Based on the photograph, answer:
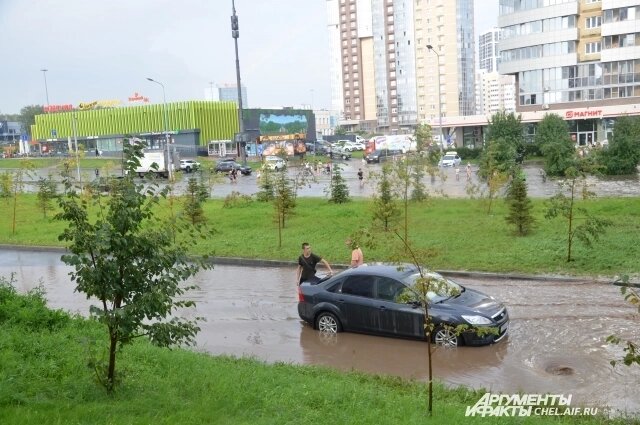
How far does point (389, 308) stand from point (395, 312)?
0.13 metres

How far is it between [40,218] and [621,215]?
2692cm

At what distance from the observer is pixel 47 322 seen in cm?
1037

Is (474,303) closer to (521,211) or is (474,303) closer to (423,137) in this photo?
(423,137)

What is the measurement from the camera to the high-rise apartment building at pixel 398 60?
120 m

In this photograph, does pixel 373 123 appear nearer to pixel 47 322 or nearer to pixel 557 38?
pixel 557 38

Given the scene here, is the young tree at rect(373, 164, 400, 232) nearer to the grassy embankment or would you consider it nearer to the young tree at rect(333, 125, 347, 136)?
the grassy embankment

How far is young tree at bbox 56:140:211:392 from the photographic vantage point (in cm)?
609

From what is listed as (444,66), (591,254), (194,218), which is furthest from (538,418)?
(444,66)

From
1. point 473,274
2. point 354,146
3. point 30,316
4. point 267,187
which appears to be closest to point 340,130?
point 354,146

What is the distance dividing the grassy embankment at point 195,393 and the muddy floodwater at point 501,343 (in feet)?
4.33

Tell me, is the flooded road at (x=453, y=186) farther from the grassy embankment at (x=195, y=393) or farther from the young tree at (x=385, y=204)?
the grassy embankment at (x=195, y=393)

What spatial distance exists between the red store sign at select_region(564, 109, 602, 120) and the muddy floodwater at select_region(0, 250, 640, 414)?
A: 53823 millimetres

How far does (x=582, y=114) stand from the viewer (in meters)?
63.6

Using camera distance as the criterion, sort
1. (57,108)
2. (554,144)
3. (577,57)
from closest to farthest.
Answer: (554,144)
(577,57)
(57,108)
